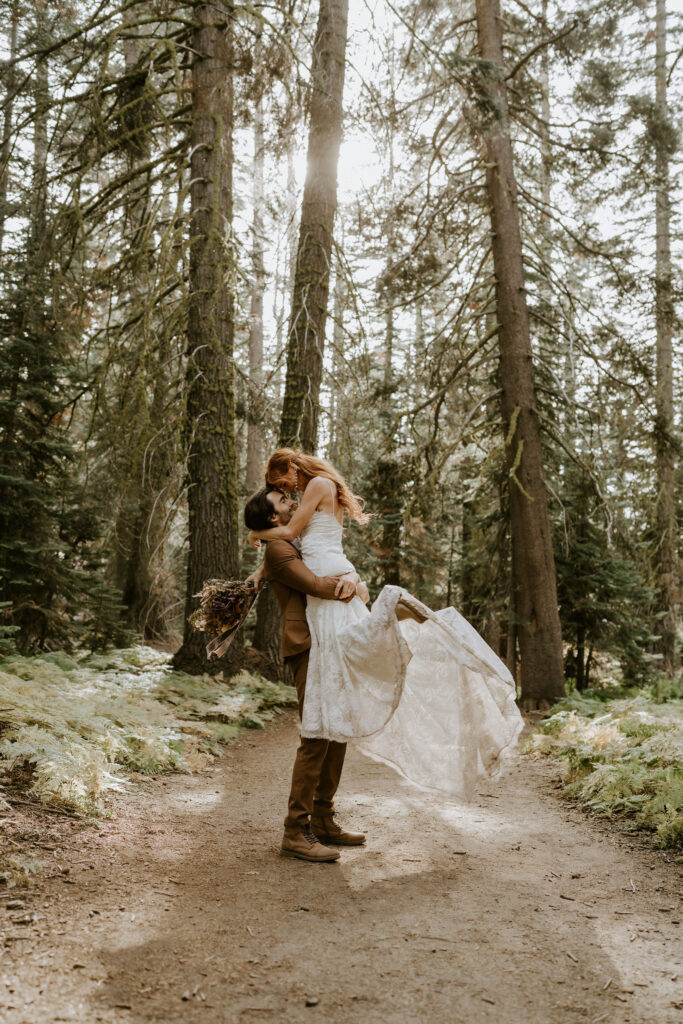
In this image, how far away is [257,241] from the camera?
22297 millimetres

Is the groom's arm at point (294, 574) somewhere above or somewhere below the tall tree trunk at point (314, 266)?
below

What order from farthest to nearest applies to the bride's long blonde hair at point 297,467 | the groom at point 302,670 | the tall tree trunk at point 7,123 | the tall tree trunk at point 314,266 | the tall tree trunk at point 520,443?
the tall tree trunk at point 314,266 < the tall tree trunk at point 520,443 < the tall tree trunk at point 7,123 < the bride's long blonde hair at point 297,467 < the groom at point 302,670

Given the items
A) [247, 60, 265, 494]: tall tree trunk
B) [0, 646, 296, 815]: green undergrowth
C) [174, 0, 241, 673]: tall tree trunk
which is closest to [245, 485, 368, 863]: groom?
[0, 646, 296, 815]: green undergrowth

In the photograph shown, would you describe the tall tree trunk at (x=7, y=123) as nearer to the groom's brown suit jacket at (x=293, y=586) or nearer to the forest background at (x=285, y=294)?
the forest background at (x=285, y=294)

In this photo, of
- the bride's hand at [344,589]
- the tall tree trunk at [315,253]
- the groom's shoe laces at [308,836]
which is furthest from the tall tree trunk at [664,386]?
the groom's shoe laces at [308,836]

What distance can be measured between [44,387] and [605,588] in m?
9.37

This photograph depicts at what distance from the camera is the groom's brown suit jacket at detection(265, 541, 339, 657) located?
450cm

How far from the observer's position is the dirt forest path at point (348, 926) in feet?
8.82

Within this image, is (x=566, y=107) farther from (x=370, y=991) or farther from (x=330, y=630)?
(x=370, y=991)

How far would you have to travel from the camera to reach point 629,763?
19.3ft

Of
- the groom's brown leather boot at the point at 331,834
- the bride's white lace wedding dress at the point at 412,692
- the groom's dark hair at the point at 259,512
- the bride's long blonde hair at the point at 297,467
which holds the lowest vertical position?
the groom's brown leather boot at the point at 331,834

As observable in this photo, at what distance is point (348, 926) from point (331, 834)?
4.18 feet

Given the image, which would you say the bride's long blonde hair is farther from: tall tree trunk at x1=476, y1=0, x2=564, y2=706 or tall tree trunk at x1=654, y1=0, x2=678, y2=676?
tall tree trunk at x1=654, y1=0, x2=678, y2=676

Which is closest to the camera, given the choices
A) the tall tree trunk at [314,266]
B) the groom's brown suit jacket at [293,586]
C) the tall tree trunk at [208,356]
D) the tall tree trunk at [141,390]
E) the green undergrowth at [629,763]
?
the groom's brown suit jacket at [293,586]
